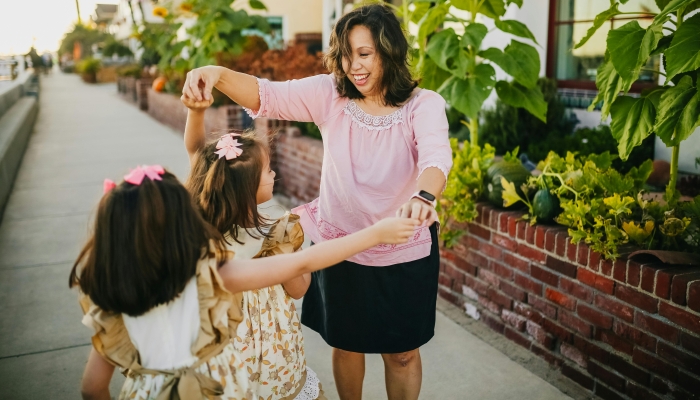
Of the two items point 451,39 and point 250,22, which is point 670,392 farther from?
point 250,22

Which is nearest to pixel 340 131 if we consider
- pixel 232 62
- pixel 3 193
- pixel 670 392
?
pixel 670 392

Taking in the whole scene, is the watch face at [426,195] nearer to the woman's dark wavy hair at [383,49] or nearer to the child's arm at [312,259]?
the child's arm at [312,259]

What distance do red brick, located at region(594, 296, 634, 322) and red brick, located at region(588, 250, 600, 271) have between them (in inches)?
5.2

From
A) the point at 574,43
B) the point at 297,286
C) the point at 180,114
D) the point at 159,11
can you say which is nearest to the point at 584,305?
the point at 297,286

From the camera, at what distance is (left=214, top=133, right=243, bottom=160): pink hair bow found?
6.77 feet

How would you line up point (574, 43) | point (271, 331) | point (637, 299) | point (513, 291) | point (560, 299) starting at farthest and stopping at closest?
point (574, 43) < point (513, 291) < point (560, 299) < point (637, 299) < point (271, 331)

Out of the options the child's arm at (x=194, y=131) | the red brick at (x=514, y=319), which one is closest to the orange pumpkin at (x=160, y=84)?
the red brick at (x=514, y=319)

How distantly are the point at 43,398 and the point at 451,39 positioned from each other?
2803 mm

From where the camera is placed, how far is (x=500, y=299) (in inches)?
137

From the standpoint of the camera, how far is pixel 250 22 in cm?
862

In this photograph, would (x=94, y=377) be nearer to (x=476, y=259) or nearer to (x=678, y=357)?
(x=678, y=357)

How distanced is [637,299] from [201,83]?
188cm

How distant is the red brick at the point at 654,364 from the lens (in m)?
2.49

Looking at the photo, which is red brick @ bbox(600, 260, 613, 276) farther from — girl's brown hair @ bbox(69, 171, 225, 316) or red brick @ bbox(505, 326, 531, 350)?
girl's brown hair @ bbox(69, 171, 225, 316)
